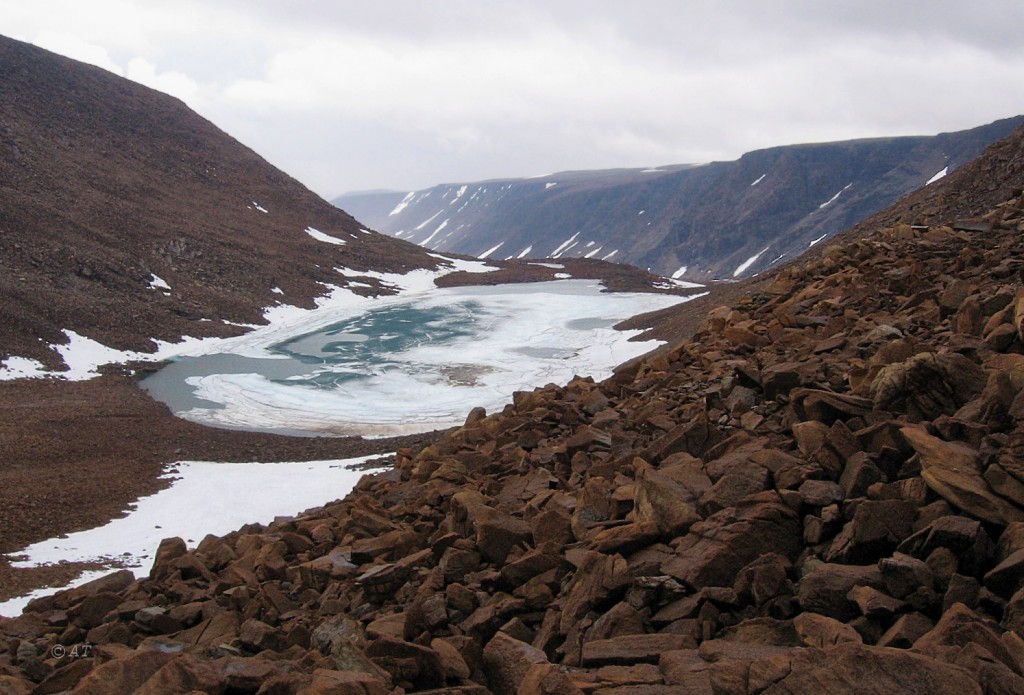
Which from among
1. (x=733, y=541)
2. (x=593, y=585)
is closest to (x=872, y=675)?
(x=733, y=541)

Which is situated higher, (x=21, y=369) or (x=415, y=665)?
(x=21, y=369)

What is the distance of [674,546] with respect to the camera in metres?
5.16

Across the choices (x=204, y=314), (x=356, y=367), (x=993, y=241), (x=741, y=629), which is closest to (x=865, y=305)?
(x=993, y=241)

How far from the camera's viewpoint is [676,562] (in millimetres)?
4855

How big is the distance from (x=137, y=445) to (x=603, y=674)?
20234 millimetres

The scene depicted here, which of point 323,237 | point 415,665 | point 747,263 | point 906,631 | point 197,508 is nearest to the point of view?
point 906,631

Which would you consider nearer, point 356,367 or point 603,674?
point 603,674

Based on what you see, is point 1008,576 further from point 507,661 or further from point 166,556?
point 166,556

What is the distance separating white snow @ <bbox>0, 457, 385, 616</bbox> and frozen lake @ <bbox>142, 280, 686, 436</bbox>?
237 inches

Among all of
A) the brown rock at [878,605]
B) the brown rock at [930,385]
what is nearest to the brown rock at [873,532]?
the brown rock at [878,605]

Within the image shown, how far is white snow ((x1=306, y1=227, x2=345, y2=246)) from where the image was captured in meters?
78.7

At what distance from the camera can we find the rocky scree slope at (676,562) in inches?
153

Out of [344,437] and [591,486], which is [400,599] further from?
[344,437]

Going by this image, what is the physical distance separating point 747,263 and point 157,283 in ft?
464
